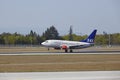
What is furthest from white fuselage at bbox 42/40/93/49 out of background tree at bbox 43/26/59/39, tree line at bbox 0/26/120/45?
background tree at bbox 43/26/59/39

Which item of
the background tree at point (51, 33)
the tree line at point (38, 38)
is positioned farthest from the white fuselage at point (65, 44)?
the background tree at point (51, 33)

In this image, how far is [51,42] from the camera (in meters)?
79.4

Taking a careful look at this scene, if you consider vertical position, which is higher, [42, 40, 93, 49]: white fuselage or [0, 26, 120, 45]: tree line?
[0, 26, 120, 45]: tree line

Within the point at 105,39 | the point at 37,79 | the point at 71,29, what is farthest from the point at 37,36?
the point at 37,79

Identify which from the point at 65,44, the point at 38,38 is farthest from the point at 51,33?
the point at 65,44

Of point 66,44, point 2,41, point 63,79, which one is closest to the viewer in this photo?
point 63,79

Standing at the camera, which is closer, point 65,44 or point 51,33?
point 65,44

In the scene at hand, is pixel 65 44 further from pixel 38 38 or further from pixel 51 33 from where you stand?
pixel 51 33

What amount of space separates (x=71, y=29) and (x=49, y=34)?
42.8 ft

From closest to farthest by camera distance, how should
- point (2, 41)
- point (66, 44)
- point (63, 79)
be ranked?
point (63, 79) < point (66, 44) < point (2, 41)

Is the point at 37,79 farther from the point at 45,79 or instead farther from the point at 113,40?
the point at 113,40

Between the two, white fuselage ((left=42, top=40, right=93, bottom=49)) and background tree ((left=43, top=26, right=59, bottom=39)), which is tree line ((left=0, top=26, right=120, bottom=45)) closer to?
background tree ((left=43, top=26, right=59, bottom=39))

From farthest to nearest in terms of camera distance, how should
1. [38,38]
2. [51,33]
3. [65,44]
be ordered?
[51,33]
[38,38]
[65,44]

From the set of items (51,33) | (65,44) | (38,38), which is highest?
(51,33)
